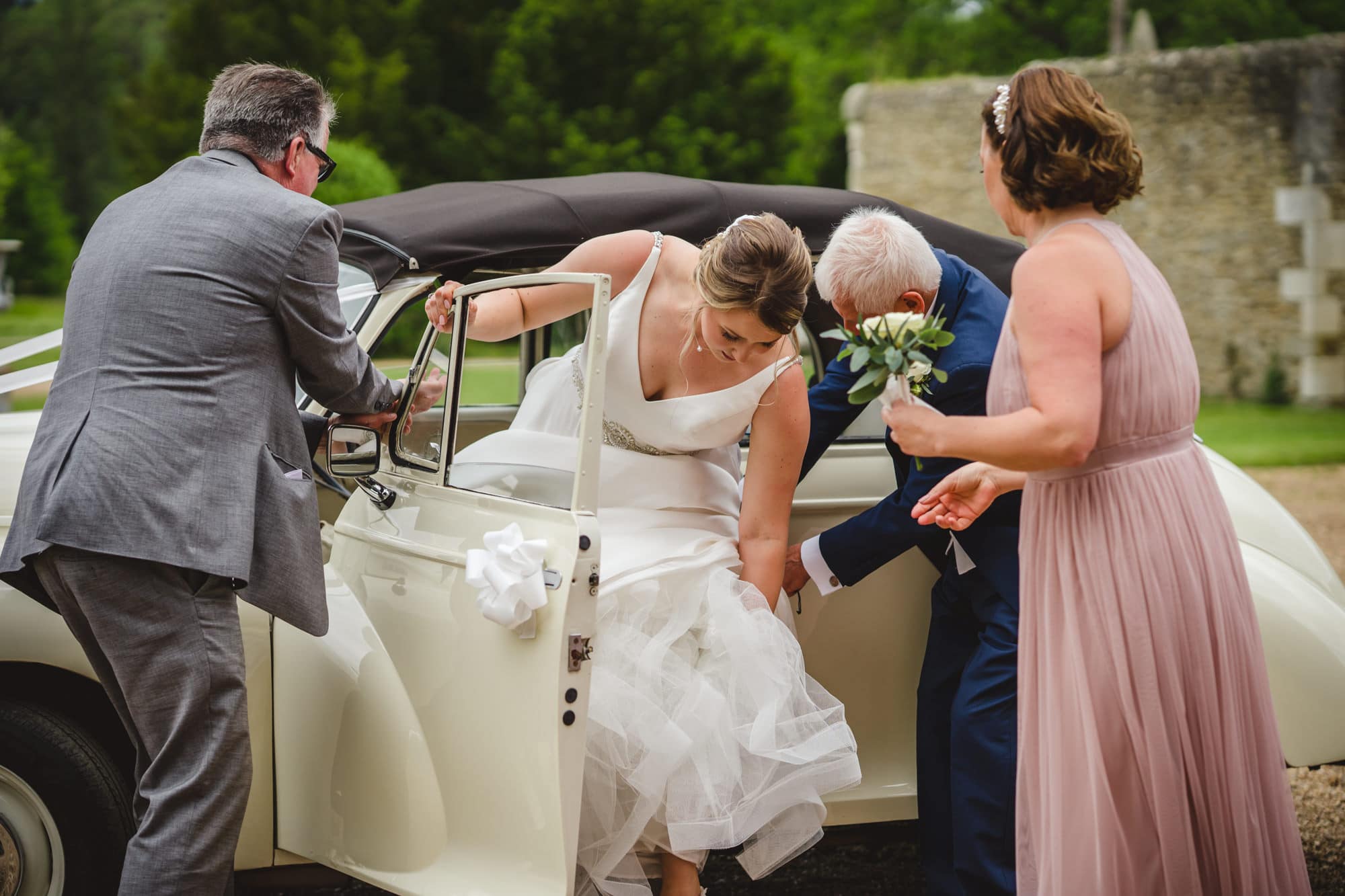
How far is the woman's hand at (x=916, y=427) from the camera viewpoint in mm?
2344

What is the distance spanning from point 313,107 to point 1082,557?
1.94 meters

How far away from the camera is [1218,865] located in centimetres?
242

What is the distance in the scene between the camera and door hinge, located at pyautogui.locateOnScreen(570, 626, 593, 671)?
2627mm

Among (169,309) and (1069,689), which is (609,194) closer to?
(169,309)

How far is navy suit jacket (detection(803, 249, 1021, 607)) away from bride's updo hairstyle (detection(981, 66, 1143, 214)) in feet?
2.20

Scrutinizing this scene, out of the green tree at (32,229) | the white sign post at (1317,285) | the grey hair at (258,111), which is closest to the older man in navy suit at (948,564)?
the grey hair at (258,111)

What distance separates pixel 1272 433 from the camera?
51.9 ft

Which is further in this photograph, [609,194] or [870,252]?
[609,194]

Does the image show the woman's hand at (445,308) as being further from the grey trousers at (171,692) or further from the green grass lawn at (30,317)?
the green grass lawn at (30,317)

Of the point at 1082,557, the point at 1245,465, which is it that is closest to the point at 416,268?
the point at 1082,557

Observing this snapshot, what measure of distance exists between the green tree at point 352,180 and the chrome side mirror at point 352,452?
1316cm

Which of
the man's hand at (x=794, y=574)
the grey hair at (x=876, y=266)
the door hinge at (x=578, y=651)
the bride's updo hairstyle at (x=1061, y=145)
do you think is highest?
the bride's updo hairstyle at (x=1061, y=145)

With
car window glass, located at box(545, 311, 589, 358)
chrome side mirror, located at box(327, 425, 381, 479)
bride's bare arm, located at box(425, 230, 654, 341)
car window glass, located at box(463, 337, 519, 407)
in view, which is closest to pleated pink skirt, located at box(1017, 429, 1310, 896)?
bride's bare arm, located at box(425, 230, 654, 341)

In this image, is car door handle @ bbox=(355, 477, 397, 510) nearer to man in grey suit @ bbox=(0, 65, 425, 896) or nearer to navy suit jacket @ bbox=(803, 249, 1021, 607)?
man in grey suit @ bbox=(0, 65, 425, 896)
